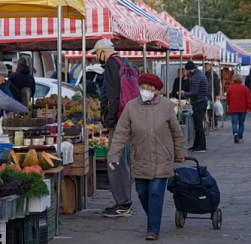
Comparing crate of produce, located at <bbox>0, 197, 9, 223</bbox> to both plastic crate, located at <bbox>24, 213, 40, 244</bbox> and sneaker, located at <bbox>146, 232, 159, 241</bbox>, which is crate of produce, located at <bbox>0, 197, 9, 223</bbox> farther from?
sneaker, located at <bbox>146, 232, 159, 241</bbox>

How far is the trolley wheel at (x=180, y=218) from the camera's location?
7448mm

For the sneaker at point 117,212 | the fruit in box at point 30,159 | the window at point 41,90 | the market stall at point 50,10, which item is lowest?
the sneaker at point 117,212

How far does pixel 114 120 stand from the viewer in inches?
321

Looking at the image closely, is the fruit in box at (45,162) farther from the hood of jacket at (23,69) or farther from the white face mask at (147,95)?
the hood of jacket at (23,69)

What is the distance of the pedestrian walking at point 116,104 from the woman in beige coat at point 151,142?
113 centimetres

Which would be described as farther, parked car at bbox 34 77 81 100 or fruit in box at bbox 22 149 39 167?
parked car at bbox 34 77 81 100

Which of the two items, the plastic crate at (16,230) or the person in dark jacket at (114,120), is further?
the person in dark jacket at (114,120)

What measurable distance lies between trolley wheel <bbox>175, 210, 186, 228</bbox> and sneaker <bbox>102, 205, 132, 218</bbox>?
0.95 m

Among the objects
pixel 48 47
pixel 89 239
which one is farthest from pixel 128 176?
pixel 48 47

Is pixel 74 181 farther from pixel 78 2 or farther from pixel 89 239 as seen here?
pixel 78 2

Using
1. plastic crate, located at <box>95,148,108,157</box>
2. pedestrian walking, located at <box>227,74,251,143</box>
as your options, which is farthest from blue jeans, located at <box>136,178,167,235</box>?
pedestrian walking, located at <box>227,74,251,143</box>

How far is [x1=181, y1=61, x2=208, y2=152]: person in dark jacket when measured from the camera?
15039mm

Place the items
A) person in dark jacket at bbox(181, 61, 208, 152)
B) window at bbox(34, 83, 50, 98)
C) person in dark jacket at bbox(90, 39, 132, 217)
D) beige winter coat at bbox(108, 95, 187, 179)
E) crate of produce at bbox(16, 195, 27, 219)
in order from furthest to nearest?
window at bbox(34, 83, 50, 98) → person in dark jacket at bbox(181, 61, 208, 152) → person in dark jacket at bbox(90, 39, 132, 217) → beige winter coat at bbox(108, 95, 187, 179) → crate of produce at bbox(16, 195, 27, 219)

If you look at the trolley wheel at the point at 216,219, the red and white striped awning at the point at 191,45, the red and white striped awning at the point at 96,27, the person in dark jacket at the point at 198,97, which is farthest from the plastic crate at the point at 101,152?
the red and white striped awning at the point at 191,45
